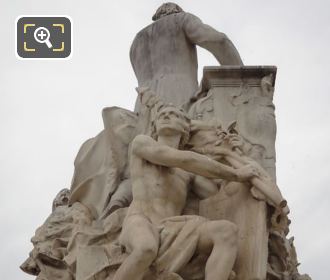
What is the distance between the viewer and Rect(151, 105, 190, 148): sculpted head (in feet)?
22.7

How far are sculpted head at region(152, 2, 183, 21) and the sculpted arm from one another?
63 cm

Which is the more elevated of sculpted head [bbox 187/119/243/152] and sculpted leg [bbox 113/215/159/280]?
sculpted head [bbox 187/119/243/152]

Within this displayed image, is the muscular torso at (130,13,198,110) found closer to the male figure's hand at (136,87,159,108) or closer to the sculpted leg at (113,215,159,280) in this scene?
the male figure's hand at (136,87,159,108)

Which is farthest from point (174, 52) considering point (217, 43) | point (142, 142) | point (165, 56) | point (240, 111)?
point (142, 142)

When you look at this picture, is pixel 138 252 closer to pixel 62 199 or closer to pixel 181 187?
pixel 181 187

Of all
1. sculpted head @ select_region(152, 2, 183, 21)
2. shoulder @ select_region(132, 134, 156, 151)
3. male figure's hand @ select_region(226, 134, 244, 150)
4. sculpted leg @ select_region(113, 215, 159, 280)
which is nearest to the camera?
sculpted leg @ select_region(113, 215, 159, 280)

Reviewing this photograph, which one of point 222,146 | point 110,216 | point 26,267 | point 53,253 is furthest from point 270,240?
point 26,267

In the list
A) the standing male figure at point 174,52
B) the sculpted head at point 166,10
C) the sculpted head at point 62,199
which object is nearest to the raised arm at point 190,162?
the standing male figure at point 174,52

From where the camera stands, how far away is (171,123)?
6941 millimetres

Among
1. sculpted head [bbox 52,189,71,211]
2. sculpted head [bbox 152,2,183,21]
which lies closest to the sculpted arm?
sculpted head [bbox 152,2,183,21]

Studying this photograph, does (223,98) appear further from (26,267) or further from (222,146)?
(26,267)

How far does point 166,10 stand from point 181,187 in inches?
125

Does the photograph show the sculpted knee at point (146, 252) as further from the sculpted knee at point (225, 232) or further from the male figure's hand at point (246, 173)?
the male figure's hand at point (246, 173)

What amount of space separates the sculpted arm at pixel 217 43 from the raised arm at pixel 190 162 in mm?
2195
